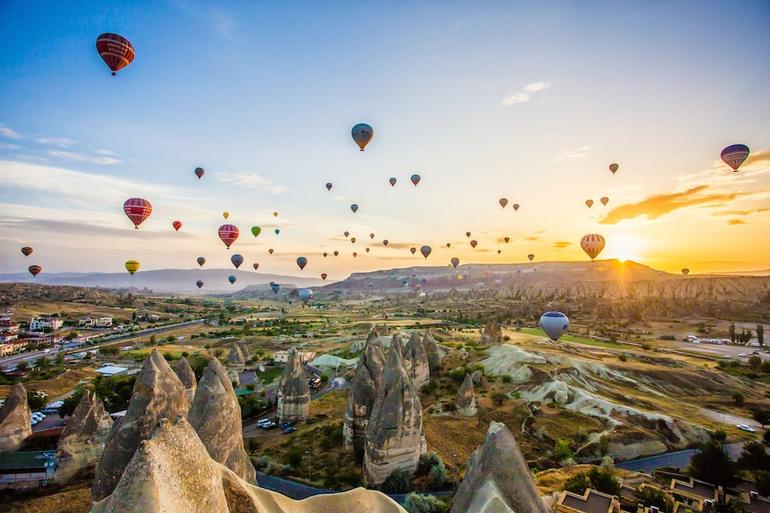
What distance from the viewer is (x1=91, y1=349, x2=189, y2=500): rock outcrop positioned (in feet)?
40.1

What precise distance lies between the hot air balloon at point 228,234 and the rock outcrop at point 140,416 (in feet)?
125

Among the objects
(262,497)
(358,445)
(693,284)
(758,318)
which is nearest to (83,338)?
(358,445)

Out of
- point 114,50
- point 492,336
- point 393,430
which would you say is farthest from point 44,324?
point 393,430

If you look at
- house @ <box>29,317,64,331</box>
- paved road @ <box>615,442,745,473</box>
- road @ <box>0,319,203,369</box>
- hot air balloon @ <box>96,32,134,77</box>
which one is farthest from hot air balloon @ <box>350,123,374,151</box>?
house @ <box>29,317,64,331</box>

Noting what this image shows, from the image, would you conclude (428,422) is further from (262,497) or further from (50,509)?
(262,497)

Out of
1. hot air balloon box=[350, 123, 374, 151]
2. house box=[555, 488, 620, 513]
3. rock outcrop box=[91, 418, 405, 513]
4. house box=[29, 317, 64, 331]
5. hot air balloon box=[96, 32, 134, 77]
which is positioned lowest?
house box=[29, 317, 64, 331]

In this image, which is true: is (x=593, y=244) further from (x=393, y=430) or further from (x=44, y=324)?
(x=44, y=324)

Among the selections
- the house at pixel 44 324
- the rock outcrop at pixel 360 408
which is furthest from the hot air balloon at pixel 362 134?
the house at pixel 44 324

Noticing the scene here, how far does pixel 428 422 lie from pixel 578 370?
65.7ft

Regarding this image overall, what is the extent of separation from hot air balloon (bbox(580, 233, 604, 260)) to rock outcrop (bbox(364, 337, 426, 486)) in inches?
1284

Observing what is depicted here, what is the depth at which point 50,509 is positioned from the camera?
20500 mm

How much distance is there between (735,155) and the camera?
36219 mm

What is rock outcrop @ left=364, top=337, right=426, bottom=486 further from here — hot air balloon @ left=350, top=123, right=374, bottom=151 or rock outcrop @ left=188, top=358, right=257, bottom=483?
hot air balloon @ left=350, top=123, right=374, bottom=151

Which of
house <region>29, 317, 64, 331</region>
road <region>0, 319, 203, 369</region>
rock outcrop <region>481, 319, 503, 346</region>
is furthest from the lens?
house <region>29, 317, 64, 331</region>
